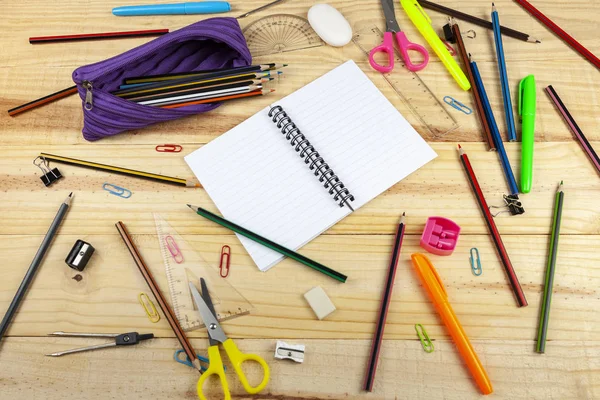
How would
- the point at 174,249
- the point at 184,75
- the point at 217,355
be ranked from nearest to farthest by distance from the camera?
1. the point at 217,355
2. the point at 174,249
3. the point at 184,75

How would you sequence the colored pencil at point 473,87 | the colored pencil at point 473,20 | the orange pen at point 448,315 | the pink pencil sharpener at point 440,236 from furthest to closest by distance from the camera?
1. the colored pencil at point 473,20
2. the colored pencil at point 473,87
3. the pink pencil sharpener at point 440,236
4. the orange pen at point 448,315

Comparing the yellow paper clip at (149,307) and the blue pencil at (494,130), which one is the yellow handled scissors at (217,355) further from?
the blue pencil at (494,130)

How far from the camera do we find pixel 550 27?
122 cm

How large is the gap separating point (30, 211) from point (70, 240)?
13cm

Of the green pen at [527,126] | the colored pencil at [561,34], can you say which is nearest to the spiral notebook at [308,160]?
the green pen at [527,126]

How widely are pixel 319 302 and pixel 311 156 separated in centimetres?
33

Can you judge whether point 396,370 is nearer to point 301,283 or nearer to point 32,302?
point 301,283

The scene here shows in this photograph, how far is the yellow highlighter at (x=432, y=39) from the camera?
1.16 metres

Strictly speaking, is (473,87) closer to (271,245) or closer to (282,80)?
(282,80)

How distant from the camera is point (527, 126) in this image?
1095 mm

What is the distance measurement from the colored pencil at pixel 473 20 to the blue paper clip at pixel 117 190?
0.90 m

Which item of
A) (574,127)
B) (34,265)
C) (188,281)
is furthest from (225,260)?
(574,127)

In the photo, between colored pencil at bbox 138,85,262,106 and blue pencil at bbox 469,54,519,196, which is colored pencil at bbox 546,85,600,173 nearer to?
blue pencil at bbox 469,54,519,196

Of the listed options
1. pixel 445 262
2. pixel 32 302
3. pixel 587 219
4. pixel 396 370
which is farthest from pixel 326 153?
pixel 32 302
